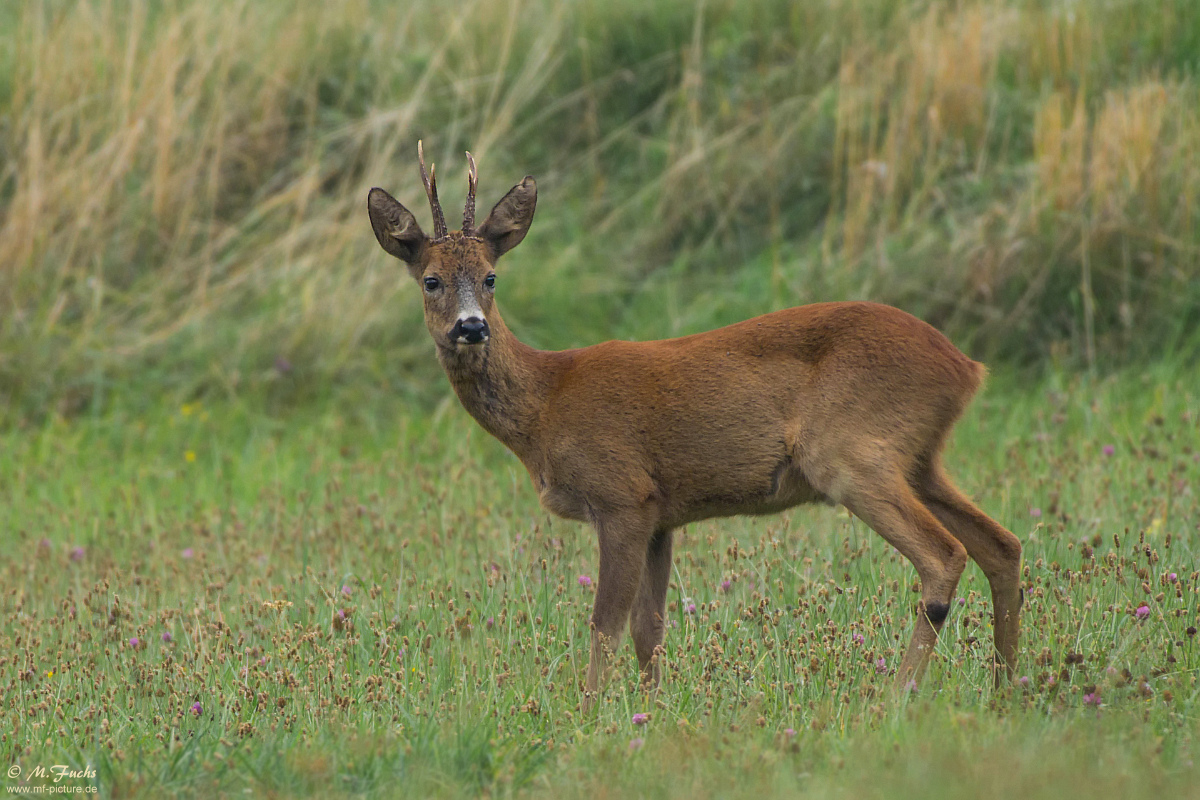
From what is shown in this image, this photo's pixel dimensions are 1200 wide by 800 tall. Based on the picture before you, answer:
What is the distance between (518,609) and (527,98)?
18.6 ft

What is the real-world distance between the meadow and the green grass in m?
0.02

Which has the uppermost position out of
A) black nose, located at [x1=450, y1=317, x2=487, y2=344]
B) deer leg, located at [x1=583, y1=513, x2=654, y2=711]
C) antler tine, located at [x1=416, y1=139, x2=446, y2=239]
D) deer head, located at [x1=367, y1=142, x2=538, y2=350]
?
antler tine, located at [x1=416, y1=139, x2=446, y2=239]

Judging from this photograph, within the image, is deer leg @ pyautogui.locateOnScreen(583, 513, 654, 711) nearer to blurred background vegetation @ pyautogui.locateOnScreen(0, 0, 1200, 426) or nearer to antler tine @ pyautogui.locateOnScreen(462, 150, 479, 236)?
antler tine @ pyautogui.locateOnScreen(462, 150, 479, 236)

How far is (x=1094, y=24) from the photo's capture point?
9.29 m

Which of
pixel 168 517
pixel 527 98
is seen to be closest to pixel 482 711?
pixel 168 517

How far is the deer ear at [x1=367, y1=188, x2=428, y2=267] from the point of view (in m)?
4.89

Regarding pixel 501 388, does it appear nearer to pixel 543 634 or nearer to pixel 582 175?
pixel 543 634

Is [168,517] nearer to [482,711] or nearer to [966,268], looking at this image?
[482,711]

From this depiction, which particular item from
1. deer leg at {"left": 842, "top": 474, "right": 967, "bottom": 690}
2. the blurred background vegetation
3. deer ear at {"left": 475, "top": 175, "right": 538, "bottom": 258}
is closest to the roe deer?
deer leg at {"left": 842, "top": 474, "right": 967, "bottom": 690}

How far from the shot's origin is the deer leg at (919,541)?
4262 millimetres

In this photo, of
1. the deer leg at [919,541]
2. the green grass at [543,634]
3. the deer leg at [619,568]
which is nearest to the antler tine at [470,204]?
the deer leg at [619,568]

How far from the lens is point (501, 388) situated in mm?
4789

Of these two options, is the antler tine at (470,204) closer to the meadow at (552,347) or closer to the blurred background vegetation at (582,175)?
the meadow at (552,347)

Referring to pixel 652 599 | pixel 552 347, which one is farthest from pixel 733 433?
pixel 552 347
